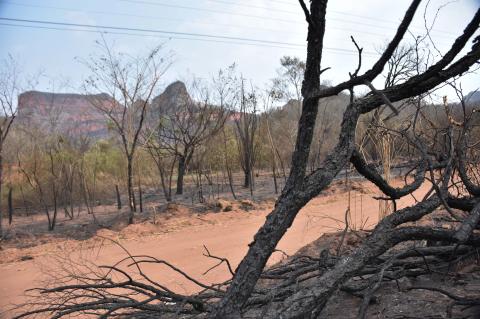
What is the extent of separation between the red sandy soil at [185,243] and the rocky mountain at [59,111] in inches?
164

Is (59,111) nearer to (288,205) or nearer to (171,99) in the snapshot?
(171,99)

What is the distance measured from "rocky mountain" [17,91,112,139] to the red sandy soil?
4172 mm

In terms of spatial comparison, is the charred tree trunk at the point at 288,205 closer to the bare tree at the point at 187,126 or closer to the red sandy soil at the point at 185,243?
the red sandy soil at the point at 185,243

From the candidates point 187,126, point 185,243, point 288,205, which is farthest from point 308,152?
point 187,126

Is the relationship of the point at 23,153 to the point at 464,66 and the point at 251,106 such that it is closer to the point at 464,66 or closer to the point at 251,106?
the point at 251,106

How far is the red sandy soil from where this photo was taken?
6.57m

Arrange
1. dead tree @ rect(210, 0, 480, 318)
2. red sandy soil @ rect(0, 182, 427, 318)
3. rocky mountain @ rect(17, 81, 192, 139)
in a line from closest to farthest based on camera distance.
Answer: dead tree @ rect(210, 0, 480, 318) < red sandy soil @ rect(0, 182, 427, 318) < rocky mountain @ rect(17, 81, 192, 139)

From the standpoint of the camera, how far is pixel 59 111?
15.6m

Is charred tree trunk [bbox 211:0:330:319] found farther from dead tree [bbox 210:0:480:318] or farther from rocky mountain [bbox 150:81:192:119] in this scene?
rocky mountain [bbox 150:81:192:119]

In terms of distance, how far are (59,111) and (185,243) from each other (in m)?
9.29

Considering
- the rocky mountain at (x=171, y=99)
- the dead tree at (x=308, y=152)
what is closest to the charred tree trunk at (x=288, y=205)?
the dead tree at (x=308, y=152)

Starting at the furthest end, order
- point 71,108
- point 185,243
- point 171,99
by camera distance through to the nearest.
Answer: point 171,99 → point 71,108 → point 185,243

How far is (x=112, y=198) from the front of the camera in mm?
18562

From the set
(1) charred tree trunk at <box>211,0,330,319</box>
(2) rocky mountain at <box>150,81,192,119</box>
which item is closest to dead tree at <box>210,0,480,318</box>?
(1) charred tree trunk at <box>211,0,330,319</box>
